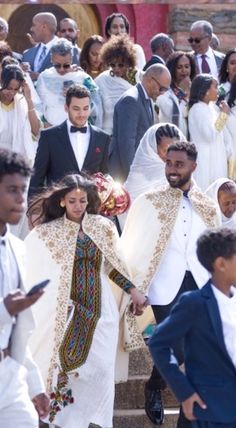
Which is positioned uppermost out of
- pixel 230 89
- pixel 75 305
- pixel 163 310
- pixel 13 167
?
pixel 13 167

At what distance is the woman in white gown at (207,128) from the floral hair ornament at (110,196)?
223cm

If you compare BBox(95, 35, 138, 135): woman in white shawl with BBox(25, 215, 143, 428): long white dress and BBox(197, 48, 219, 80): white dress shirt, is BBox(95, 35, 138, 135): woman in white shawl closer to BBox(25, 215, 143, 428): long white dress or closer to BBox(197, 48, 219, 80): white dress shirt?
BBox(197, 48, 219, 80): white dress shirt

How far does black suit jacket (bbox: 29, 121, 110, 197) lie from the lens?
1061 cm

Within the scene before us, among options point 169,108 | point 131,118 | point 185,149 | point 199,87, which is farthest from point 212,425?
point 199,87

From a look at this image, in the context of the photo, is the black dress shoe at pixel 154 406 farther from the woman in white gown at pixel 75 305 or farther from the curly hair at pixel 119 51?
the curly hair at pixel 119 51

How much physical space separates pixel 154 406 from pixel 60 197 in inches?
61.8

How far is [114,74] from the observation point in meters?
12.9

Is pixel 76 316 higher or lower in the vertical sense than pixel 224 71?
lower

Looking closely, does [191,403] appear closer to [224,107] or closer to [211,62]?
[224,107]

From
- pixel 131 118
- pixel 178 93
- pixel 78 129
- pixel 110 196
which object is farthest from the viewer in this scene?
pixel 178 93

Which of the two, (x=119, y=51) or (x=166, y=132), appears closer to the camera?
(x=166, y=132)

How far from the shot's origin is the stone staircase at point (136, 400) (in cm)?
1032

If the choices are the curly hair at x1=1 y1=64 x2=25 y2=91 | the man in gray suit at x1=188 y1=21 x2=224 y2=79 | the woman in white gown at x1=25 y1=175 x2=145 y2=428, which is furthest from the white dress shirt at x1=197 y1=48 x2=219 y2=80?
the woman in white gown at x1=25 y1=175 x2=145 y2=428

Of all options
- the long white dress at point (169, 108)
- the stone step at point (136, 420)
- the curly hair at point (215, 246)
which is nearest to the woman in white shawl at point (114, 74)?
the long white dress at point (169, 108)
